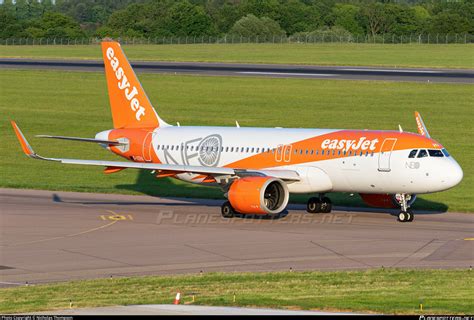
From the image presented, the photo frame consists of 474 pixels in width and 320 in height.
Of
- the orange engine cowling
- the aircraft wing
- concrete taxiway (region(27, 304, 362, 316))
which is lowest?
the orange engine cowling

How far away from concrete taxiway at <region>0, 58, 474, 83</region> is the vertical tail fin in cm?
4870

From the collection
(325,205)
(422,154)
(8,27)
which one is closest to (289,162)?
(325,205)

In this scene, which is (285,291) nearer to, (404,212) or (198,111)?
(404,212)

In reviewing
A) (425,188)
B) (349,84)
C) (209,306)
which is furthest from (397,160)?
(349,84)

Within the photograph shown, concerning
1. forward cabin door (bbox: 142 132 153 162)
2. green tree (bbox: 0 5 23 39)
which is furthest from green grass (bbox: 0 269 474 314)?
green tree (bbox: 0 5 23 39)

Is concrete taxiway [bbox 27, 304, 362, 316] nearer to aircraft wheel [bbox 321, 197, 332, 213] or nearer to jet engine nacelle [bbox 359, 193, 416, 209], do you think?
jet engine nacelle [bbox 359, 193, 416, 209]

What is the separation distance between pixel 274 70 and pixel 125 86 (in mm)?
59239

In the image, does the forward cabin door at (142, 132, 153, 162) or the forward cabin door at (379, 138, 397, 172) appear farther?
the forward cabin door at (142, 132, 153, 162)

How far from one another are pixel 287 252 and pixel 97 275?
8.03 metres

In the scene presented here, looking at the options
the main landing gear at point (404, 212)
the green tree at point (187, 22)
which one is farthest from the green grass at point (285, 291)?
the green tree at point (187, 22)

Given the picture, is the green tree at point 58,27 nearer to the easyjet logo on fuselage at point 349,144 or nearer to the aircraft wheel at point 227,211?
the aircraft wheel at point 227,211

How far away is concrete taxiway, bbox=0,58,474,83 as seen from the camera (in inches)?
4040

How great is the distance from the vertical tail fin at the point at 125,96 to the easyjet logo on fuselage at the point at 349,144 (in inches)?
448

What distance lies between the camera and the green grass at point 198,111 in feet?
210
